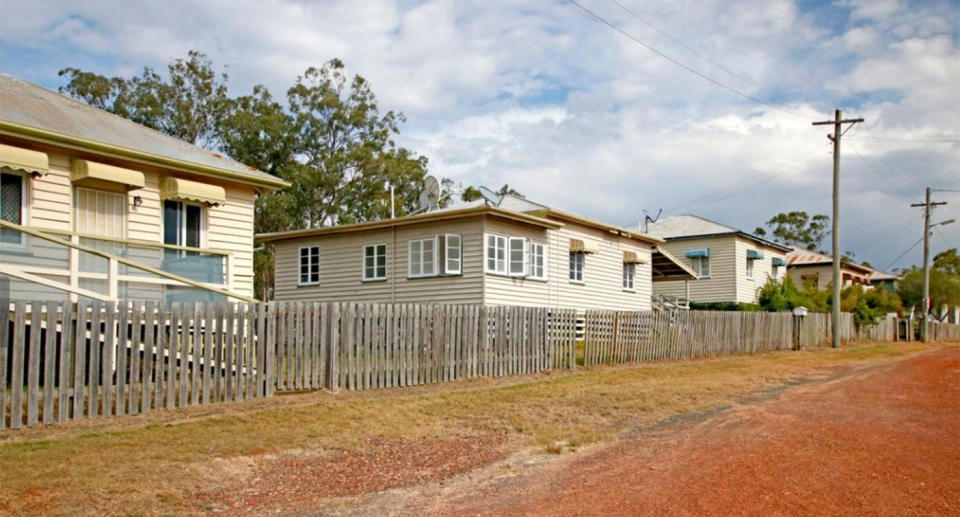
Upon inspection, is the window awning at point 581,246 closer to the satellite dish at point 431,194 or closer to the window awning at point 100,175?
the satellite dish at point 431,194

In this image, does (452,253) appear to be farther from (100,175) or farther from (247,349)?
(247,349)

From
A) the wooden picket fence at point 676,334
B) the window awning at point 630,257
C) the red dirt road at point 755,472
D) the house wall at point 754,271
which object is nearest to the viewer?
the red dirt road at point 755,472

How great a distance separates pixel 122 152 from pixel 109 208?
3.68 ft

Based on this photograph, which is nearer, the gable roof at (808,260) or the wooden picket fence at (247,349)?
the wooden picket fence at (247,349)

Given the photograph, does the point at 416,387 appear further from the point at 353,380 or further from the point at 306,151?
the point at 306,151

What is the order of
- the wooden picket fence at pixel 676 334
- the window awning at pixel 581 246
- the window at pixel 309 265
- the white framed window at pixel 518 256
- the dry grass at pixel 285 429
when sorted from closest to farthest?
the dry grass at pixel 285 429 < the wooden picket fence at pixel 676 334 < the white framed window at pixel 518 256 < the window at pixel 309 265 < the window awning at pixel 581 246

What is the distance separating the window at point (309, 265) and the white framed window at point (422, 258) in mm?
4073

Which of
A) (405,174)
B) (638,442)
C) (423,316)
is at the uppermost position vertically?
(405,174)

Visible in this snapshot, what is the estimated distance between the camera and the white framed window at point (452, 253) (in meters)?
23.2

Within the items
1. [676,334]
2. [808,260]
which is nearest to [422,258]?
[676,334]

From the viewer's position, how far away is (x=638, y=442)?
9.67 metres

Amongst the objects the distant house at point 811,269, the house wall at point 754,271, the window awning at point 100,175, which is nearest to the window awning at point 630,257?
the house wall at point 754,271

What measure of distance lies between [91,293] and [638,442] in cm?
756

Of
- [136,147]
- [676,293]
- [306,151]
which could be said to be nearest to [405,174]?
[306,151]
